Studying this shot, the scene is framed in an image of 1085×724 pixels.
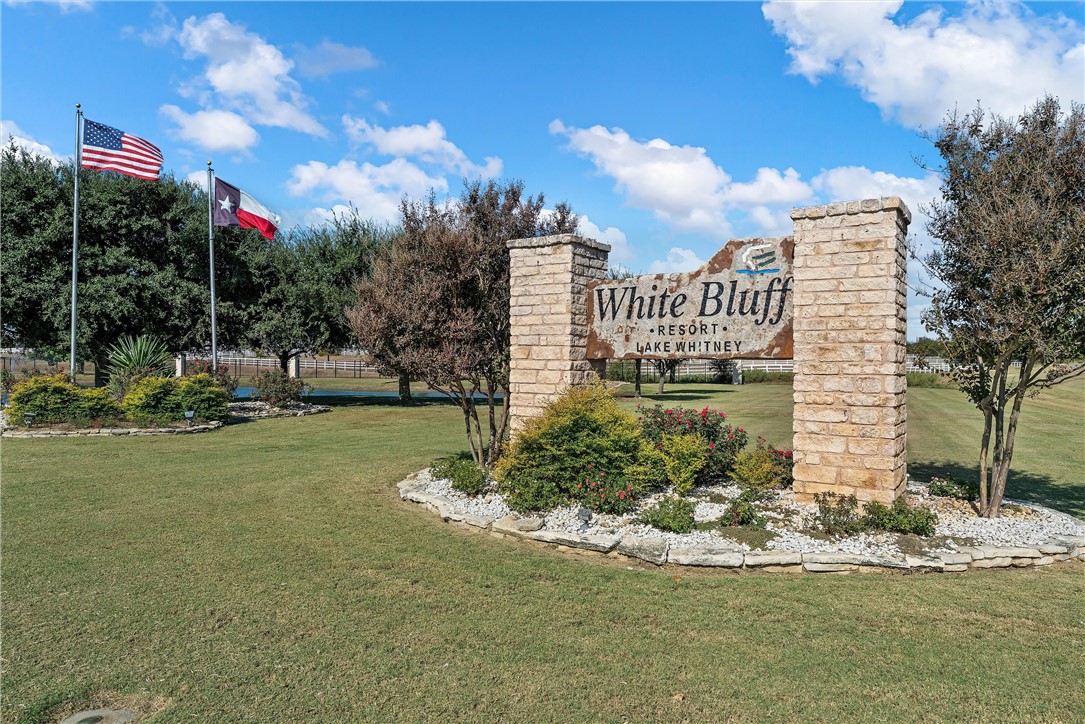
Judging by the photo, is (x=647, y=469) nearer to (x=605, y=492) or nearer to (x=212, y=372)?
(x=605, y=492)

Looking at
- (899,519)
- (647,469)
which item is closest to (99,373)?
(647,469)

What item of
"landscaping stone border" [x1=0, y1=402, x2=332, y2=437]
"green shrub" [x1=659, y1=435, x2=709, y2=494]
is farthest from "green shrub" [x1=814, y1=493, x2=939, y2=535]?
"landscaping stone border" [x1=0, y1=402, x2=332, y2=437]

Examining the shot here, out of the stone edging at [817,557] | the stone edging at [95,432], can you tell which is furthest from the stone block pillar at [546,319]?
the stone edging at [95,432]

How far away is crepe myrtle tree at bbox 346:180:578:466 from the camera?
10555 mm

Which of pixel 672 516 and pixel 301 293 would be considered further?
pixel 301 293

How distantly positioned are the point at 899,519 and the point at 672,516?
2505mm

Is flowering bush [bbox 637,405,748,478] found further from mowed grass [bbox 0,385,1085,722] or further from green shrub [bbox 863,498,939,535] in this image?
mowed grass [bbox 0,385,1085,722]

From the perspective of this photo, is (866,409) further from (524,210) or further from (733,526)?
(524,210)

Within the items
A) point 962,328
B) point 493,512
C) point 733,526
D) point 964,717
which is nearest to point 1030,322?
point 962,328

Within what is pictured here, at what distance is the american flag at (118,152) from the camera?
18406mm

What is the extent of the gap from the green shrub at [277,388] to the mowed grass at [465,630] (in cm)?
1399

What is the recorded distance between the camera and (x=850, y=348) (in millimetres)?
8258

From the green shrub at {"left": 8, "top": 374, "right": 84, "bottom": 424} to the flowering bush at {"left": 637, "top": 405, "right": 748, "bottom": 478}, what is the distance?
50.0 feet

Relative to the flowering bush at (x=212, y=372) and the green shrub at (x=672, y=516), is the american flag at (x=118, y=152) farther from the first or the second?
the green shrub at (x=672, y=516)
